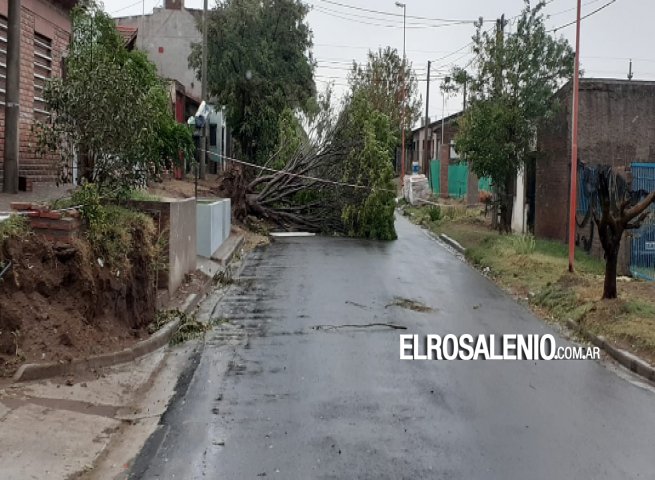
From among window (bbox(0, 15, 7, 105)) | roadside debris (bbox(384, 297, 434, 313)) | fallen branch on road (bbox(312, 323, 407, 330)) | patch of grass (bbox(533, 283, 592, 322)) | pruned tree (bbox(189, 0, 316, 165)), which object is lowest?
fallen branch on road (bbox(312, 323, 407, 330))

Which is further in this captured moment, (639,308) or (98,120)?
(639,308)

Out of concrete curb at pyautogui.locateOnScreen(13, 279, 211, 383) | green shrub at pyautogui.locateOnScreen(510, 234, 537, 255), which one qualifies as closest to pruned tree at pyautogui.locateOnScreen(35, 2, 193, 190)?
concrete curb at pyautogui.locateOnScreen(13, 279, 211, 383)

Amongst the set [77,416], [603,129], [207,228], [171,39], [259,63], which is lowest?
[77,416]

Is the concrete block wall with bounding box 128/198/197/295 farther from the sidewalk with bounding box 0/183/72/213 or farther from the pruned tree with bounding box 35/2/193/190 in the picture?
the sidewalk with bounding box 0/183/72/213

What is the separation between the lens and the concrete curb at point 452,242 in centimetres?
2253

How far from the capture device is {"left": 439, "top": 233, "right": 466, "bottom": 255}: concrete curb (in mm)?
22534

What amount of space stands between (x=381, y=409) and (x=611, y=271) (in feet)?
19.9

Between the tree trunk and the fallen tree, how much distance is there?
1390 centimetres

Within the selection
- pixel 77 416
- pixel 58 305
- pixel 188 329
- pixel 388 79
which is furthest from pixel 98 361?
pixel 388 79

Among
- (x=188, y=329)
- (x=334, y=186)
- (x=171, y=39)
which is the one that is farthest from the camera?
(x=171, y=39)

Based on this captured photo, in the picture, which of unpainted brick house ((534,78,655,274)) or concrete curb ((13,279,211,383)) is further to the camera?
unpainted brick house ((534,78,655,274))

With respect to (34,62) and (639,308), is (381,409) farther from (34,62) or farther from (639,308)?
(34,62)

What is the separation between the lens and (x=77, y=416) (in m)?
6.76

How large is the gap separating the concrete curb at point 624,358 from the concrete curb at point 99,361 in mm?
5746
